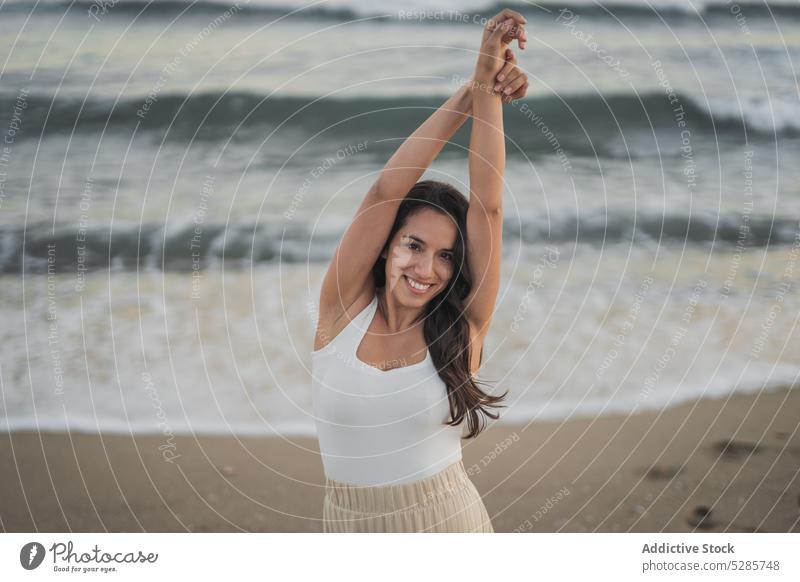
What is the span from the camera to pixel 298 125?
350 cm

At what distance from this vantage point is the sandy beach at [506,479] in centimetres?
281

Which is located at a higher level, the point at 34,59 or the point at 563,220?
the point at 34,59

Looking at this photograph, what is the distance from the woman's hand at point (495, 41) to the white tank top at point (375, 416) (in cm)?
55

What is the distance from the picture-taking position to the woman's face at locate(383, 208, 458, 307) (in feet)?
6.19

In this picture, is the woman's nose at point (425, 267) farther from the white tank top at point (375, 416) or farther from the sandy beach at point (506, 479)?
the sandy beach at point (506, 479)

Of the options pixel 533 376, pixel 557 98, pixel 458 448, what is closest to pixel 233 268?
pixel 533 376

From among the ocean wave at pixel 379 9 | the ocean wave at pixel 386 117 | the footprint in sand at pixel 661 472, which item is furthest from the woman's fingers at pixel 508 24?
the footprint in sand at pixel 661 472

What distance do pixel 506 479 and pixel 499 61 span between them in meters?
1.50

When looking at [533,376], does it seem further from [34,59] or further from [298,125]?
[34,59]
